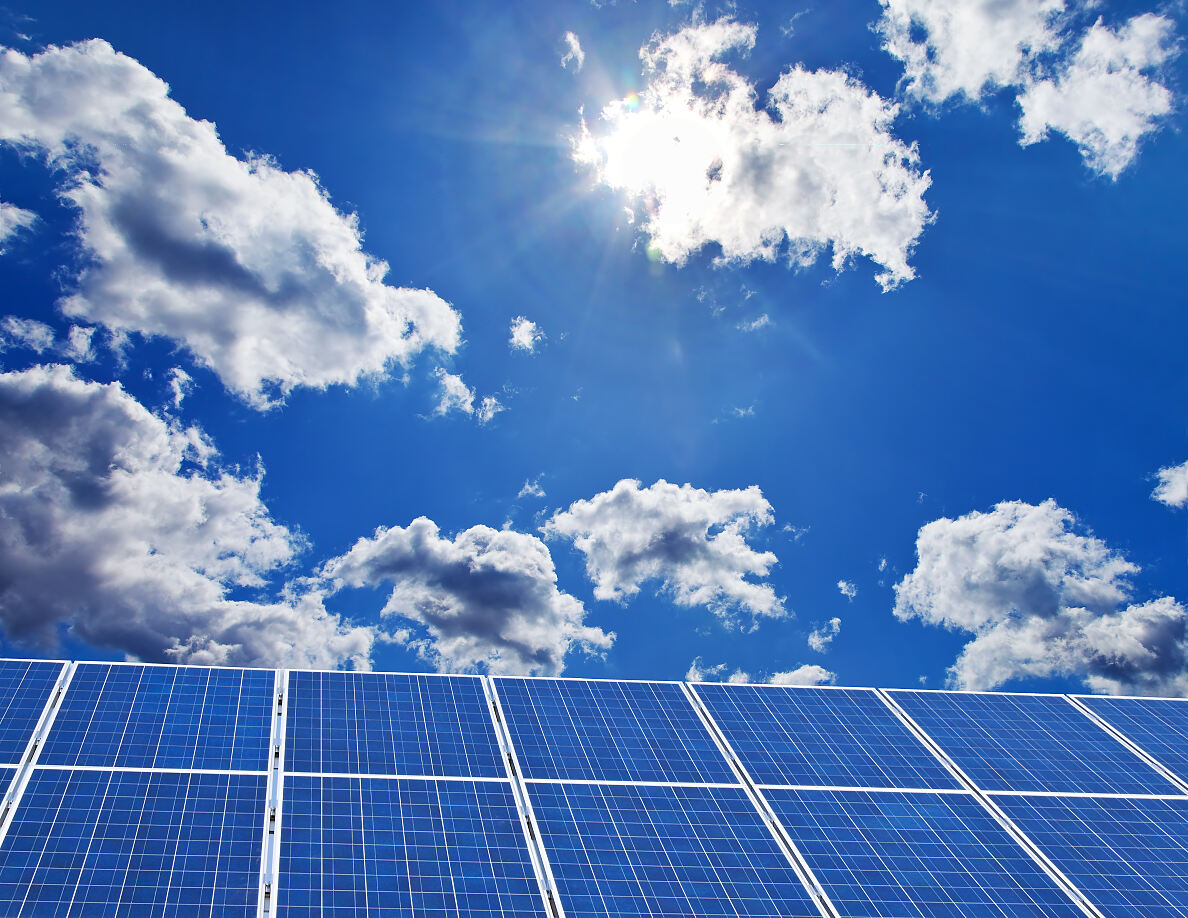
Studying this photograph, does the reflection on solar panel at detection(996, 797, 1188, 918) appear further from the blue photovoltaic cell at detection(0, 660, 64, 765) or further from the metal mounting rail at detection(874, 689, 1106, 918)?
the blue photovoltaic cell at detection(0, 660, 64, 765)

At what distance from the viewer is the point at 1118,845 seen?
2947 centimetres

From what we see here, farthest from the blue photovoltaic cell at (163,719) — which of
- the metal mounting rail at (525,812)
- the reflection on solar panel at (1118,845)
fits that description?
the reflection on solar panel at (1118,845)

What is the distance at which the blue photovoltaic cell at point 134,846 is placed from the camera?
21812 mm

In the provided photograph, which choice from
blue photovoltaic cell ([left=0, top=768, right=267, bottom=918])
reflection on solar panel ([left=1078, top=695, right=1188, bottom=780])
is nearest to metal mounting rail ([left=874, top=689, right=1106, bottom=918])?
reflection on solar panel ([left=1078, top=695, right=1188, bottom=780])

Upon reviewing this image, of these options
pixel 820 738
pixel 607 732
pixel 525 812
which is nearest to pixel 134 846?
pixel 525 812

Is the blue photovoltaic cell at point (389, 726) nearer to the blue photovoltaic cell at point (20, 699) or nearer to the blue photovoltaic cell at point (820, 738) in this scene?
the blue photovoltaic cell at point (20, 699)

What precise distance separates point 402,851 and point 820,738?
14.8 m

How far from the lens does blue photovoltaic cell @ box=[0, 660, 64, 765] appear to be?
1027 inches

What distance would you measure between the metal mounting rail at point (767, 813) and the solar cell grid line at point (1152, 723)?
→ 50.2 feet

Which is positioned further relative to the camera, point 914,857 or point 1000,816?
point 1000,816

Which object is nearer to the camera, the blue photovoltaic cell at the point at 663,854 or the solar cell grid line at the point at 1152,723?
the blue photovoltaic cell at the point at 663,854

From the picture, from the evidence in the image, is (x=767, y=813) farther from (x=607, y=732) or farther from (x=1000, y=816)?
(x=1000, y=816)

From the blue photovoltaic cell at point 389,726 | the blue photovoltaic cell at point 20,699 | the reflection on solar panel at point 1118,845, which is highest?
the blue photovoltaic cell at point 20,699

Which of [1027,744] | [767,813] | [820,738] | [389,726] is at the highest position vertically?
[389,726]
